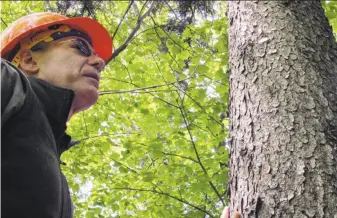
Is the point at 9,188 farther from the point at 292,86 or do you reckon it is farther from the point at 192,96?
the point at 192,96

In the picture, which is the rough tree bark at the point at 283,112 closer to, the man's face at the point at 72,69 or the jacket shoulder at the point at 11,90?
the man's face at the point at 72,69

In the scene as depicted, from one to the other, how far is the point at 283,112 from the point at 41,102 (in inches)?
38.7

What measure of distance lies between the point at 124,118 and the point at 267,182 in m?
3.51

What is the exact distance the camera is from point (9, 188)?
1056 millimetres

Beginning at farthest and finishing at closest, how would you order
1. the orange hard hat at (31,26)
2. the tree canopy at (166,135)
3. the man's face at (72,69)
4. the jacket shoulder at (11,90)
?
the tree canopy at (166,135) → the orange hard hat at (31,26) → the man's face at (72,69) → the jacket shoulder at (11,90)

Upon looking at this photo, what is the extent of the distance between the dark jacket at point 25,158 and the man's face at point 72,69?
1.19 feet

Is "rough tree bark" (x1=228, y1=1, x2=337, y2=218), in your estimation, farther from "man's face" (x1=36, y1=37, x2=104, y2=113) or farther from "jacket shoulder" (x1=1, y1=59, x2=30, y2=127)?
"jacket shoulder" (x1=1, y1=59, x2=30, y2=127)

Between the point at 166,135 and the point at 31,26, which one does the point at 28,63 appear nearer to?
the point at 31,26

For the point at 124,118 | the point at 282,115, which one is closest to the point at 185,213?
the point at 124,118

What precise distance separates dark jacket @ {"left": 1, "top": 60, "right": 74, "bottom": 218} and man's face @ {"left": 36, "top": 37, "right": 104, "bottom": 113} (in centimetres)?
36

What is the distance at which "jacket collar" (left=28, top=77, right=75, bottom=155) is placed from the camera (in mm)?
1354

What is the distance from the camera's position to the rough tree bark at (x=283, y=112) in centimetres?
151

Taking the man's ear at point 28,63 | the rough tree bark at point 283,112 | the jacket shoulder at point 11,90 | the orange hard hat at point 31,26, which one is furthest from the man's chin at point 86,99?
the rough tree bark at point 283,112

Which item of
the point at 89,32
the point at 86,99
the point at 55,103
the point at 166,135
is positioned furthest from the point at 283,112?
the point at 166,135
